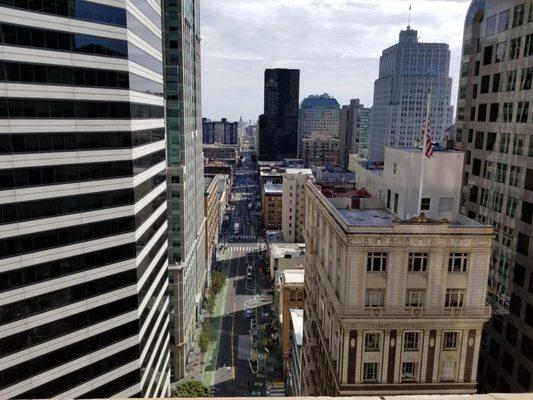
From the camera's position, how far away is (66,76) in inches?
1658

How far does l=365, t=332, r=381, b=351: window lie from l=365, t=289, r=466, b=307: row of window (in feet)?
8.15

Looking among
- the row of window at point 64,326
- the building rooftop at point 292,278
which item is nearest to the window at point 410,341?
the row of window at point 64,326

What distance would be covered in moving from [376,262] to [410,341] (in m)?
7.01

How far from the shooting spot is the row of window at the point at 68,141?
39156 millimetres

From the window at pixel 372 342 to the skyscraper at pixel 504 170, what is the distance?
17.5 metres

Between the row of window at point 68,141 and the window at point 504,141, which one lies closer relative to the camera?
the row of window at point 68,141

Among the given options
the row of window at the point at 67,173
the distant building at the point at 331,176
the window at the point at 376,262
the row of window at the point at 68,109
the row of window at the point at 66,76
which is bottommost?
the distant building at the point at 331,176

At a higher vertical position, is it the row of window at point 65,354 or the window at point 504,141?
the window at point 504,141

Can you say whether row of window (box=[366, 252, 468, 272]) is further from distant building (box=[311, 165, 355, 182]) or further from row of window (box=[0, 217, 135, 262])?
distant building (box=[311, 165, 355, 182])

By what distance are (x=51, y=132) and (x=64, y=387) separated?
2598cm

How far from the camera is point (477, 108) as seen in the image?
2060 inches

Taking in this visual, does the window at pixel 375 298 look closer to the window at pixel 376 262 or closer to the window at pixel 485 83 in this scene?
the window at pixel 376 262

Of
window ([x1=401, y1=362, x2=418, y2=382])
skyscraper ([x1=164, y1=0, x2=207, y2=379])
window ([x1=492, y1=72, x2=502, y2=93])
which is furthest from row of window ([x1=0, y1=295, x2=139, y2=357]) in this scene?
window ([x1=492, y1=72, x2=502, y2=93])

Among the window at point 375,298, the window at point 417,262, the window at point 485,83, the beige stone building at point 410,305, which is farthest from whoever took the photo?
the window at point 485,83
